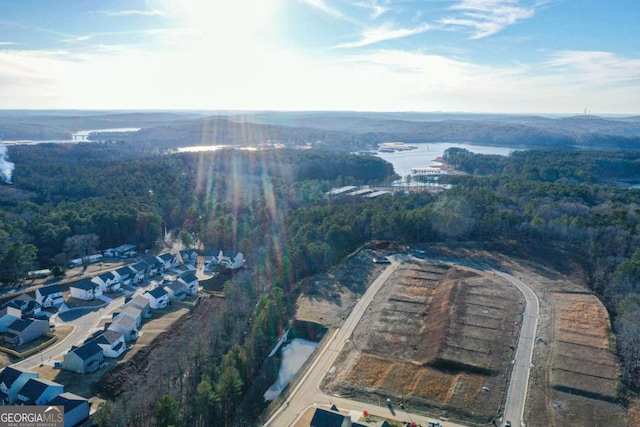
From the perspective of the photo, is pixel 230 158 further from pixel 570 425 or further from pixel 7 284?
pixel 570 425

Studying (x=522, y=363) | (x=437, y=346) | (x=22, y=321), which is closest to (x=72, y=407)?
(x=22, y=321)

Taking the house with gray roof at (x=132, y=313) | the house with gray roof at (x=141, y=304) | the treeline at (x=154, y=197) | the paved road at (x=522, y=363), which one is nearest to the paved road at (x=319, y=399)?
the paved road at (x=522, y=363)

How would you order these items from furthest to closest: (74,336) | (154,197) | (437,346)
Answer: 1. (154,197)
2. (74,336)
3. (437,346)

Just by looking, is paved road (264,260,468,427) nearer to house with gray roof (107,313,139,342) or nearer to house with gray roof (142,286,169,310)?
house with gray roof (107,313,139,342)

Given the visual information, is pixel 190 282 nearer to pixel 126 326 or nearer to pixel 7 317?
pixel 126 326

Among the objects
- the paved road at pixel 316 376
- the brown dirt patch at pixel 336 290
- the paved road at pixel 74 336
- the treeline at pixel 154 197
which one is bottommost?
the paved road at pixel 74 336

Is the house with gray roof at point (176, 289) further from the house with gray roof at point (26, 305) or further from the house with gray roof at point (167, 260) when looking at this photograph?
the house with gray roof at point (26, 305)

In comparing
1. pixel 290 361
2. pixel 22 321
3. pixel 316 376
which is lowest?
pixel 290 361

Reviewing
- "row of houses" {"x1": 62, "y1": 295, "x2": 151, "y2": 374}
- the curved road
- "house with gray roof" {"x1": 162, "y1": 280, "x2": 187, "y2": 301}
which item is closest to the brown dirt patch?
the curved road

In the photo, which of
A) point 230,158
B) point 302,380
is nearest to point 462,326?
point 302,380
